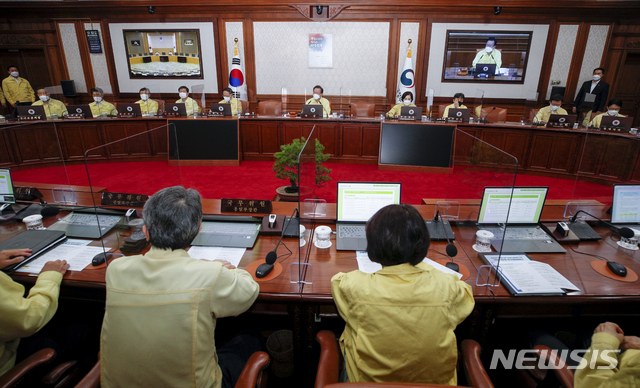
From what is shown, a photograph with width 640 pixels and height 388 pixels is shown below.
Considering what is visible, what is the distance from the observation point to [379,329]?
97 cm

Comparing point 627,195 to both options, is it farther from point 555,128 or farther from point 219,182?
point 219,182

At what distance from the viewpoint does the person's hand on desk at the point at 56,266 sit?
1448mm

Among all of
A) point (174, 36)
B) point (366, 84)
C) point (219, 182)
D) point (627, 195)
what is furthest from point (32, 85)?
point (627, 195)

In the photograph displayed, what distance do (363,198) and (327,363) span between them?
0.99 meters

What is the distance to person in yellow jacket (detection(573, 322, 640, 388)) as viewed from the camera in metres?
0.90

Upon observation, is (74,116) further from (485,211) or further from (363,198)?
Answer: (485,211)

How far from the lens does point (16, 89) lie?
6555mm

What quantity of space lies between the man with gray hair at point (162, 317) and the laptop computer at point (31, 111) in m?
5.56

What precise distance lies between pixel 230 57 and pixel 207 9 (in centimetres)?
97

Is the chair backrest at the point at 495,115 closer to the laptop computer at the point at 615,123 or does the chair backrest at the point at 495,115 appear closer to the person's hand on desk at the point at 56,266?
the laptop computer at the point at 615,123

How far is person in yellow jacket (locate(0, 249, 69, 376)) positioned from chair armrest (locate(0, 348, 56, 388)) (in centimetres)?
9

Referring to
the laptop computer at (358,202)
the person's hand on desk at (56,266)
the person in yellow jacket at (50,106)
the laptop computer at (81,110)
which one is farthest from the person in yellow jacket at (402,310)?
the person in yellow jacket at (50,106)

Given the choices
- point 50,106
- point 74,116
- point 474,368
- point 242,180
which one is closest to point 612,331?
point 474,368

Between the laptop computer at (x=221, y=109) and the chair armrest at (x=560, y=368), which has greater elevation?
the laptop computer at (x=221, y=109)
